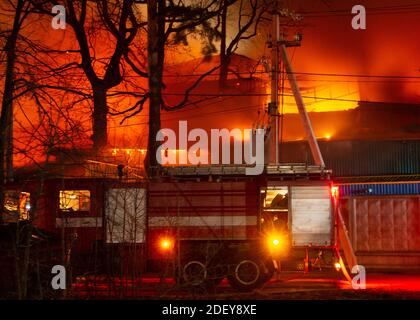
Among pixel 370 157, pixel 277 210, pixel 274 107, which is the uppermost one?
pixel 274 107

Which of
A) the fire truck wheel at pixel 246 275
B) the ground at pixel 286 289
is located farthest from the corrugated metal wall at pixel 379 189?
the fire truck wheel at pixel 246 275

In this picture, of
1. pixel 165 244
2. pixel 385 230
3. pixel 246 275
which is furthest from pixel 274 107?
pixel 165 244

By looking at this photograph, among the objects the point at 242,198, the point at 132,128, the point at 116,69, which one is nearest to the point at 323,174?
the point at 242,198

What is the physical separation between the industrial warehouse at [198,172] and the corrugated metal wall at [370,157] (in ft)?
0.21

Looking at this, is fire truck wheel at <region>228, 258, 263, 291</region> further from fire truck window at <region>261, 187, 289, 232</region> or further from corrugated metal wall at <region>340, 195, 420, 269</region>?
corrugated metal wall at <region>340, 195, 420, 269</region>

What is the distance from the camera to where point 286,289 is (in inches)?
562

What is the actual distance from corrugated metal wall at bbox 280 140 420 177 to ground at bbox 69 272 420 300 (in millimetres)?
8800

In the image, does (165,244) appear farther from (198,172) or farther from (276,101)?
(276,101)

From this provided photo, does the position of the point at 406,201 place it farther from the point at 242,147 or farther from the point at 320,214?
the point at 242,147

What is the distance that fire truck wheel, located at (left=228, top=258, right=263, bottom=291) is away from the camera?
1442 centimetres

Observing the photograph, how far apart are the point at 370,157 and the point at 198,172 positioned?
14.0 meters

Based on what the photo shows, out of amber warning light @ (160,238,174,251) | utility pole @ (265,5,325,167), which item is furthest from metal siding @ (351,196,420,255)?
amber warning light @ (160,238,174,251)

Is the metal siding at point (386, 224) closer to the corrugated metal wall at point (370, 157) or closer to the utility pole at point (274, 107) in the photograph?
the utility pole at point (274, 107)

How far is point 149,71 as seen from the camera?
1967 centimetres
